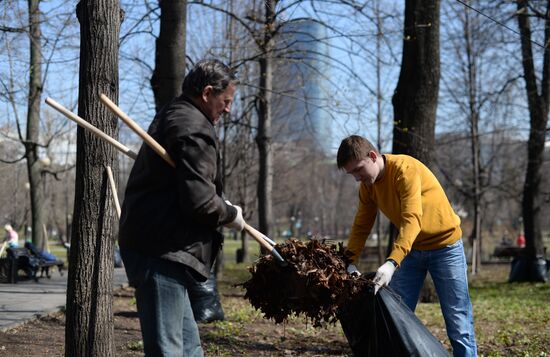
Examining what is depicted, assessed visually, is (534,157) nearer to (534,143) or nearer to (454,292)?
(534,143)

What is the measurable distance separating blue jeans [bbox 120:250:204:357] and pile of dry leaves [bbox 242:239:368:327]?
915 mm

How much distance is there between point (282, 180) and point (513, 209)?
34.4 m

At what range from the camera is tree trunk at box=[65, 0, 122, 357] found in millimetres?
4762

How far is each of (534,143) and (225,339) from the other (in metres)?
12.8

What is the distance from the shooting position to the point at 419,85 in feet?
34.0

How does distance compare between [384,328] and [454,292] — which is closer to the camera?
[384,328]

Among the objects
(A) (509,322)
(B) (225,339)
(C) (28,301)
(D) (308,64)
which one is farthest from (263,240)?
(C) (28,301)

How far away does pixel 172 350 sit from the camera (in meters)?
3.07

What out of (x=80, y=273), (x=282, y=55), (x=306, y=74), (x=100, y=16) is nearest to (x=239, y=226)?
(x=80, y=273)

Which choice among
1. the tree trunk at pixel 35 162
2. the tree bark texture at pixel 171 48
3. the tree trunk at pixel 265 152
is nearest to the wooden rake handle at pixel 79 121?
the tree bark texture at pixel 171 48

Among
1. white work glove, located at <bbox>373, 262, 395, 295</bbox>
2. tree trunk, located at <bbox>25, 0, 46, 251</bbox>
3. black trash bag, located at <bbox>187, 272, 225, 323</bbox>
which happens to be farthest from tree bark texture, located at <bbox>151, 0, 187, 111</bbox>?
tree trunk, located at <bbox>25, 0, 46, 251</bbox>

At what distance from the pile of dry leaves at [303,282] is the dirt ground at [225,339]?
1.56 meters

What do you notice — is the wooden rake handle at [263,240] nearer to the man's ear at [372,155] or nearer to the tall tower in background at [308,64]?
the man's ear at [372,155]

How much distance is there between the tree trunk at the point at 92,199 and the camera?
187 inches
